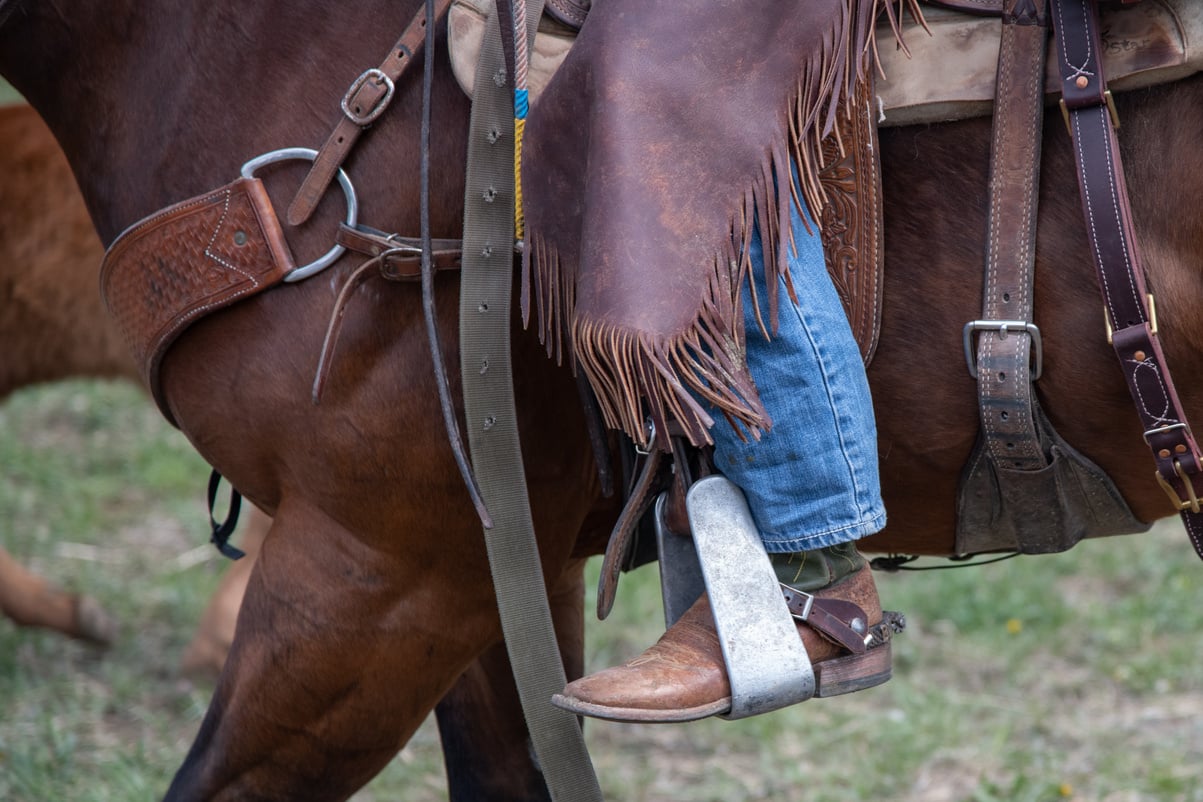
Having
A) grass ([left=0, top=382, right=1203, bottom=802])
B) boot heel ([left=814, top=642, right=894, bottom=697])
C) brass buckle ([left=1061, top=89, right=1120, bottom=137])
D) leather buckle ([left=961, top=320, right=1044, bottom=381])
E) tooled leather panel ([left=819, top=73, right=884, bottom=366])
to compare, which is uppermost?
brass buckle ([left=1061, top=89, right=1120, bottom=137])

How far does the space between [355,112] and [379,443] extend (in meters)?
0.45

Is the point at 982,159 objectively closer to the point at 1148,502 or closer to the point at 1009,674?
the point at 1148,502

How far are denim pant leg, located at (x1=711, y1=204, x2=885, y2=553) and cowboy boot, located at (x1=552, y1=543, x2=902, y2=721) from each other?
0.23ft

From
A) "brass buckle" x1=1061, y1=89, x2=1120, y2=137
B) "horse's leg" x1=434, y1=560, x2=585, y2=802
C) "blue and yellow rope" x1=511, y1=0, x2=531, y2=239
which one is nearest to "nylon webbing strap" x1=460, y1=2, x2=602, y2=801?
"blue and yellow rope" x1=511, y1=0, x2=531, y2=239

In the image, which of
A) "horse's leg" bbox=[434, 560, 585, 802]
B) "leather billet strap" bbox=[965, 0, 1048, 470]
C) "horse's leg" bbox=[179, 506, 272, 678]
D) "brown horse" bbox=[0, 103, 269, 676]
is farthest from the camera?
"brown horse" bbox=[0, 103, 269, 676]

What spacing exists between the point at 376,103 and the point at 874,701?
2581 mm

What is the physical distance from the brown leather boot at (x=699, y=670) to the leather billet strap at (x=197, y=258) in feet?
2.31

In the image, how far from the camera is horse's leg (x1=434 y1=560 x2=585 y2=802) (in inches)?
91.7

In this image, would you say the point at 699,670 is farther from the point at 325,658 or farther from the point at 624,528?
the point at 325,658

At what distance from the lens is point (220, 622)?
3768 millimetres

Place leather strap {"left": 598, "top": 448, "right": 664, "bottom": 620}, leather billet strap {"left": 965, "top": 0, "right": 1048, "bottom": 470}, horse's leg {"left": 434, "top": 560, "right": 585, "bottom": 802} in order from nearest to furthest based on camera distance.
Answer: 1. leather billet strap {"left": 965, "top": 0, "right": 1048, "bottom": 470}
2. leather strap {"left": 598, "top": 448, "right": 664, "bottom": 620}
3. horse's leg {"left": 434, "top": 560, "right": 585, "bottom": 802}

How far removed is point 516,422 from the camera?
1709mm

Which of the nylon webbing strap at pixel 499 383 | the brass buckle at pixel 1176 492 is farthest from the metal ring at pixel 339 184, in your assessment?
the brass buckle at pixel 1176 492

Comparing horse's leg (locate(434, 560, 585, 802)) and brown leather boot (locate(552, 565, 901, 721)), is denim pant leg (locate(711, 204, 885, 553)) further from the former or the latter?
horse's leg (locate(434, 560, 585, 802))
